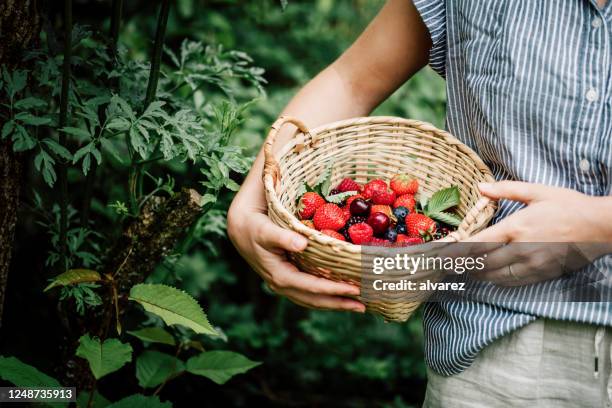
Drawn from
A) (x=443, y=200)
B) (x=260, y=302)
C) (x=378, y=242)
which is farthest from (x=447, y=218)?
(x=260, y=302)

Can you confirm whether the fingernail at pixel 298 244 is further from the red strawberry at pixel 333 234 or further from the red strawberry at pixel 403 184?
the red strawberry at pixel 403 184

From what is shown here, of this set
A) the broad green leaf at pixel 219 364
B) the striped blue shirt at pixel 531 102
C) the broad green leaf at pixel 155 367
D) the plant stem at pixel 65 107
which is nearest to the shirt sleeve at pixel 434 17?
the striped blue shirt at pixel 531 102

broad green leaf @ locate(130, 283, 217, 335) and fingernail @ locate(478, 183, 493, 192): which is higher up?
fingernail @ locate(478, 183, 493, 192)

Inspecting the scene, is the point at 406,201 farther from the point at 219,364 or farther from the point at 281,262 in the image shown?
the point at 219,364

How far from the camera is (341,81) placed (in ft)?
4.49

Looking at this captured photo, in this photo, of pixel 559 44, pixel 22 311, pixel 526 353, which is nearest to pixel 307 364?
pixel 22 311

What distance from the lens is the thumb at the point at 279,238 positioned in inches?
41.0

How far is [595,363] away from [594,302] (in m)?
0.11

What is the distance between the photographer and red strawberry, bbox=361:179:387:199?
149cm

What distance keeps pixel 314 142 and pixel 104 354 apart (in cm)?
61

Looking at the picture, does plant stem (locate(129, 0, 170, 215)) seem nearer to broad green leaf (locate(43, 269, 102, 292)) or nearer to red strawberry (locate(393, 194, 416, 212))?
broad green leaf (locate(43, 269, 102, 292))

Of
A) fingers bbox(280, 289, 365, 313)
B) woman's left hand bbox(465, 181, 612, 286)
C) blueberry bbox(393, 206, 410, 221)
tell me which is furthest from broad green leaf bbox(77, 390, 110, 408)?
woman's left hand bbox(465, 181, 612, 286)

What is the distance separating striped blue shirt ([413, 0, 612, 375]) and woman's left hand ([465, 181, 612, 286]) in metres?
0.06

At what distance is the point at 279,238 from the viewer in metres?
1.06
